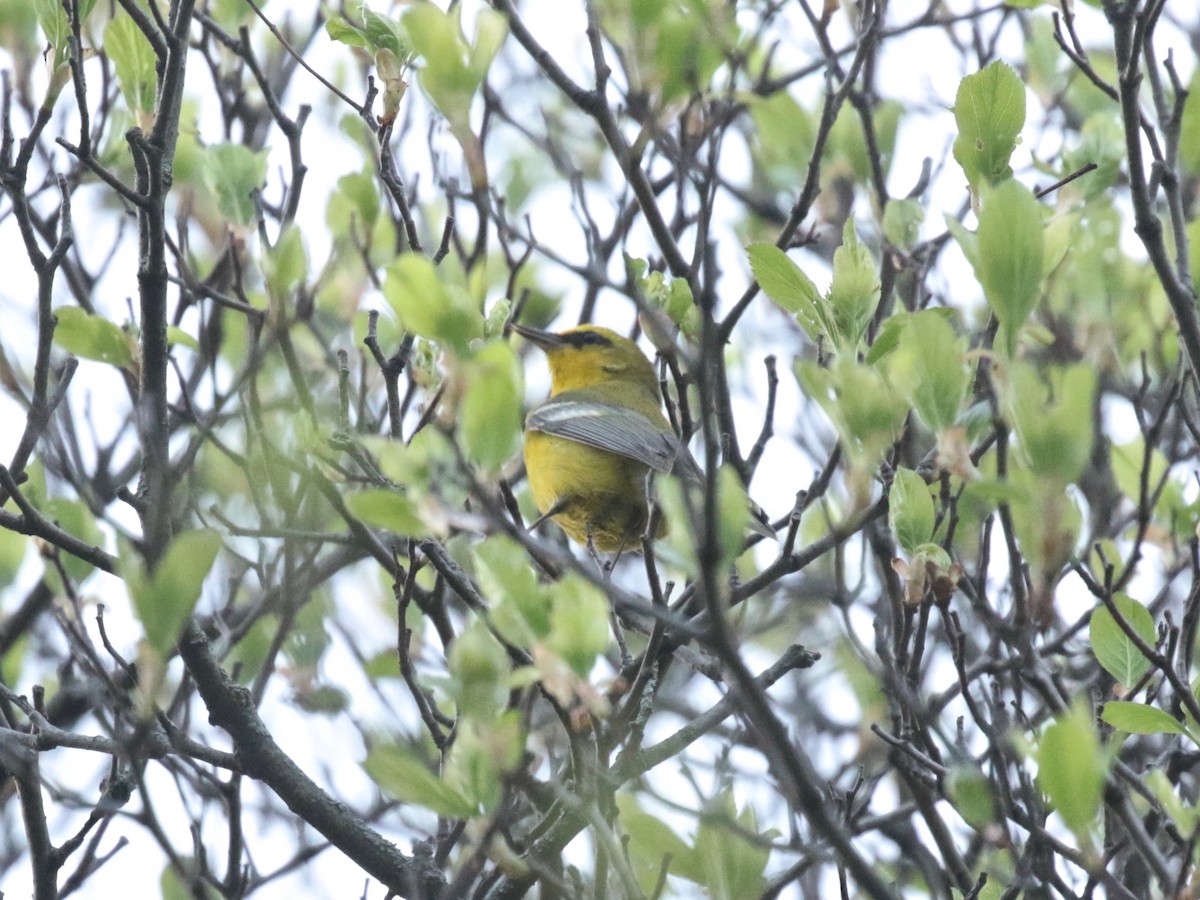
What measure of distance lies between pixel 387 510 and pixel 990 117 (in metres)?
1.36

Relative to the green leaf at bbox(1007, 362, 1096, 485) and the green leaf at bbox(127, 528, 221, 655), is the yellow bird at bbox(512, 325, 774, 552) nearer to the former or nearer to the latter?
the green leaf at bbox(127, 528, 221, 655)

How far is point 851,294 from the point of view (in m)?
2.58

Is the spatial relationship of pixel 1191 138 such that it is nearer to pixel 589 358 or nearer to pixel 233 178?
pixel 233 178

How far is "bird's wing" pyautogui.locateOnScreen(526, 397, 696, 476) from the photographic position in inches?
211

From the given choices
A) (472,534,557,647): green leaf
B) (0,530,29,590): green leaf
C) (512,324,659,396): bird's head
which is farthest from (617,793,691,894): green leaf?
(512,324,659,396): bird's head

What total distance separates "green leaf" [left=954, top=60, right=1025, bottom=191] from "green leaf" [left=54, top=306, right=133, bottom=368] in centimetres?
187

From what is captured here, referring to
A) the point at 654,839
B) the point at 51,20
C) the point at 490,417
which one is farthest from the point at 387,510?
the point at 51,20

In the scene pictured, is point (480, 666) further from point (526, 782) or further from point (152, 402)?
point (152, 402)

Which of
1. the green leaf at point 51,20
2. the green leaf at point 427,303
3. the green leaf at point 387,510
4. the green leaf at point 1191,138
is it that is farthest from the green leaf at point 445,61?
the green leaf at point 1191,138

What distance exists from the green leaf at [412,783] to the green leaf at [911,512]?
93cm

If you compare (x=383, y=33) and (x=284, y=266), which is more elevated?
(x=383, y=33)

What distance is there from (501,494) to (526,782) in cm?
157

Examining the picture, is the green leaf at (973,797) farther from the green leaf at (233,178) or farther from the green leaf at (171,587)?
the green leaf at (233,178)

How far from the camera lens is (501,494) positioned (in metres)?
3.59
